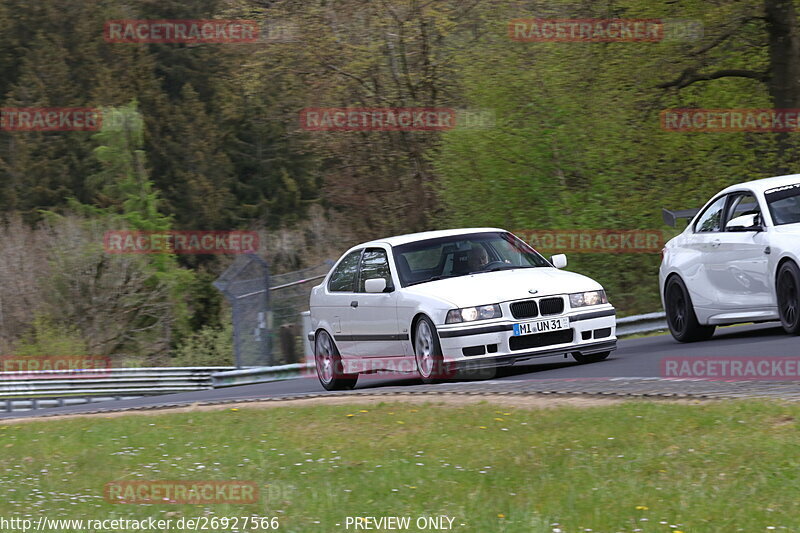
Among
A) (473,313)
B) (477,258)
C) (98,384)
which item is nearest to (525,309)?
(473,313)

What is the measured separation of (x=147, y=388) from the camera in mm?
26312

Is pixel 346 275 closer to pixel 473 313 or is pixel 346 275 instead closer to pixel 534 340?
pixel 473 313

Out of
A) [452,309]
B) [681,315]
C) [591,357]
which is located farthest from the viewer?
[681,315]

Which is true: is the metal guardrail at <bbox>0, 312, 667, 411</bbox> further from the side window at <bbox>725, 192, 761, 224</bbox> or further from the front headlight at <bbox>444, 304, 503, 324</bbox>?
the front headlight at <bbox>444, 304, 503, 324</bbox>

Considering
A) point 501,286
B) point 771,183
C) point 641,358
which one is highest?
point 771,183

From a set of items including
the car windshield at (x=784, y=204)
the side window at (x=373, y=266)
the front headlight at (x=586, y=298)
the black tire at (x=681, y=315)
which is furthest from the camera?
the black tire at (x=681, y=315)

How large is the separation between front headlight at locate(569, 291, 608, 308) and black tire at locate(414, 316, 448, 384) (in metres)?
1.44

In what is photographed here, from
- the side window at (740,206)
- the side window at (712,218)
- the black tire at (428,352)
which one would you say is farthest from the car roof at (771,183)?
the black tire at (428,352)

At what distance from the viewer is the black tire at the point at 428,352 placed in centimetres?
1311

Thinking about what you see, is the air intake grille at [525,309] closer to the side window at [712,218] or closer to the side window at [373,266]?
the side window at [373,266]

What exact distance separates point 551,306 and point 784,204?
2793 mm

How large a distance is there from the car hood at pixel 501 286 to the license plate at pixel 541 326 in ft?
0.89

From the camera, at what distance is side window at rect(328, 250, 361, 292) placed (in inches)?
592

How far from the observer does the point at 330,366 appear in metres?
15.3
